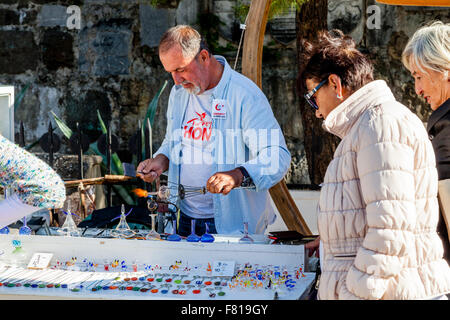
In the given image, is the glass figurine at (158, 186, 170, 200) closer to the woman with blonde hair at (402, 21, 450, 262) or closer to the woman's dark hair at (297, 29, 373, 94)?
the woman's dark hair at (297, 29, 373, 94)

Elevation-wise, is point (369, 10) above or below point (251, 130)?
above

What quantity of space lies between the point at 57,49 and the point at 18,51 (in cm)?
44

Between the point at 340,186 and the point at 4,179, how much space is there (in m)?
1.25

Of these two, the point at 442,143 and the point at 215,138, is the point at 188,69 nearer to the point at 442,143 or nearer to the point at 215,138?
the point at 215,138

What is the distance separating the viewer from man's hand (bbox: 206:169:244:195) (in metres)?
2.91

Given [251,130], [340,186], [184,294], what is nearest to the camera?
[340,186]

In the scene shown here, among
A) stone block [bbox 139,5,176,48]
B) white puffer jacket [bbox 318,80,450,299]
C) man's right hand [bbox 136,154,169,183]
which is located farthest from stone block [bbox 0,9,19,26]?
white puffer jacket [bbox 318,80,450,299]

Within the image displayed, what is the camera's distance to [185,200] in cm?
331

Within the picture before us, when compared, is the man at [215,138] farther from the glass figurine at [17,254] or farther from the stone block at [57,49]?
the stone block at [57,49]

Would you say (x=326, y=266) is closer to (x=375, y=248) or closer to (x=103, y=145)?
(x=375, y=248)

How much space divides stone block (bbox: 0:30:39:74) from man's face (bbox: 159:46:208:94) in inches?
148

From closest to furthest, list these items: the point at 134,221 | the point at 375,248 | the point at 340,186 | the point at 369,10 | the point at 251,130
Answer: the point at 375,248 < the point at 340,186 < the point at 251,130 < the point at 134,221 < the point at 369,10

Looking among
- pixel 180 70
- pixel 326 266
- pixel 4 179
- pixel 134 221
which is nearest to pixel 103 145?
pixel 134 221

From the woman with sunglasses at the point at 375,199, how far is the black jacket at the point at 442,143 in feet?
1.36
